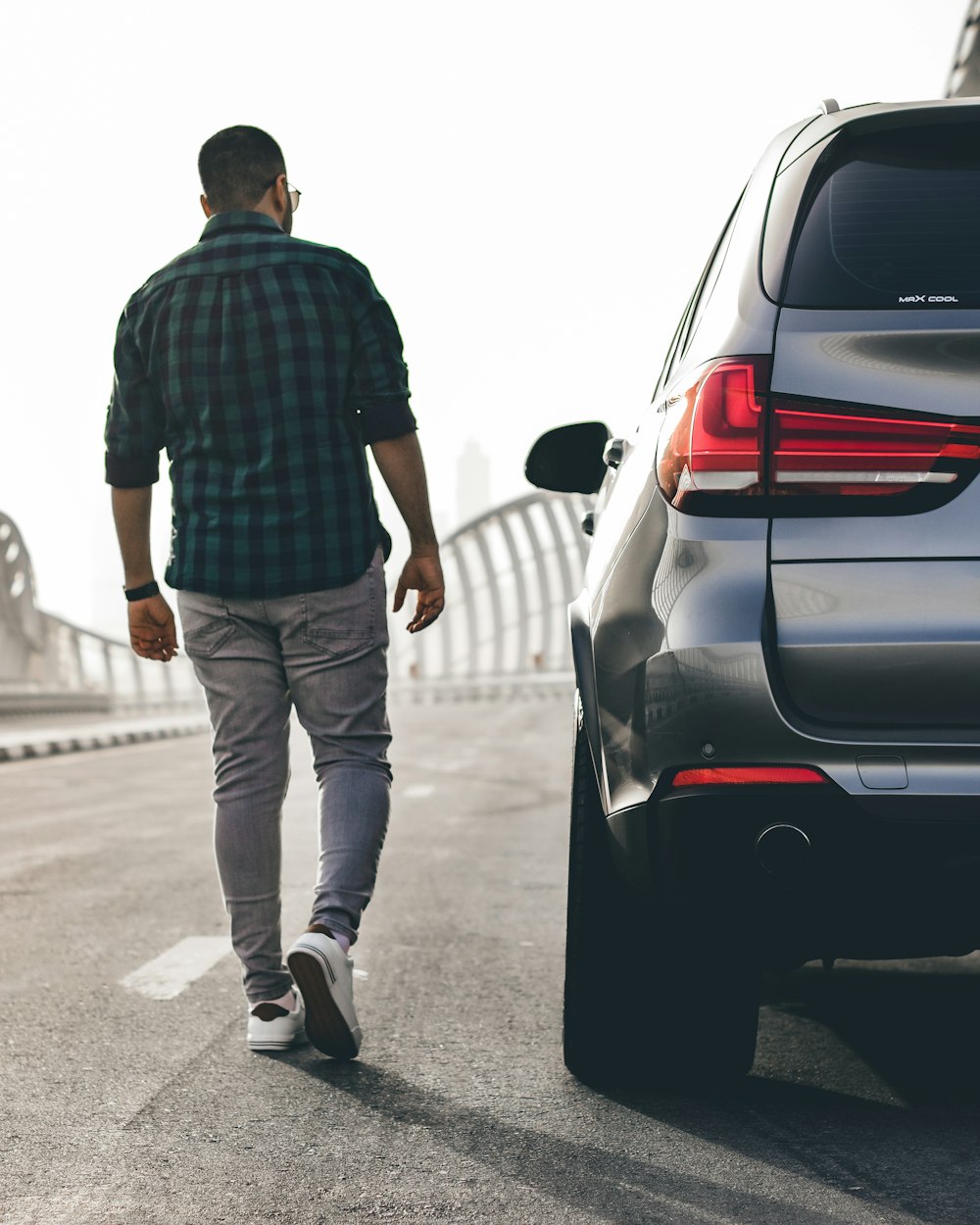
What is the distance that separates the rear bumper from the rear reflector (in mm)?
15

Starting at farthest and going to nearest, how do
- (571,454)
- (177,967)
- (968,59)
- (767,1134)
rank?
(968,59) → (177,967) → (571,454) → (767,1134)

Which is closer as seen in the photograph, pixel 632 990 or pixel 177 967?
pixel 632 990

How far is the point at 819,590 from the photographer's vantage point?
2363 mm

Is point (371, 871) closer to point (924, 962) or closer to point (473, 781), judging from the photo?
point (924, 962)

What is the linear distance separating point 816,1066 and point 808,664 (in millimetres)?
1304

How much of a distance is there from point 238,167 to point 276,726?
1239 millimetres

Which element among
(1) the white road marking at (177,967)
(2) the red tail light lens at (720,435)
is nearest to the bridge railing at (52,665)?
(1) the white road marking at (177,967)

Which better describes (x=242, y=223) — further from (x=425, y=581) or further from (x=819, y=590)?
(x=819, y=590)

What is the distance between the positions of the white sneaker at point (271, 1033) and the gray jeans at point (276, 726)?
0.18 feet

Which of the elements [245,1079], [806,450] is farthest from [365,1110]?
[806,450]

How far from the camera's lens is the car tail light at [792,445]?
2359mm

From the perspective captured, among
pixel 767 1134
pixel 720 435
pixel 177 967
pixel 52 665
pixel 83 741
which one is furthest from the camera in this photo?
pixel 52 665

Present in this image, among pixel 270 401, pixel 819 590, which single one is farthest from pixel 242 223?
pixel 819 590

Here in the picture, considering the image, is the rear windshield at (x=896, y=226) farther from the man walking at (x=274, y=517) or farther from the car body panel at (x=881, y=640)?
the man walking at (x=274, y=517)
